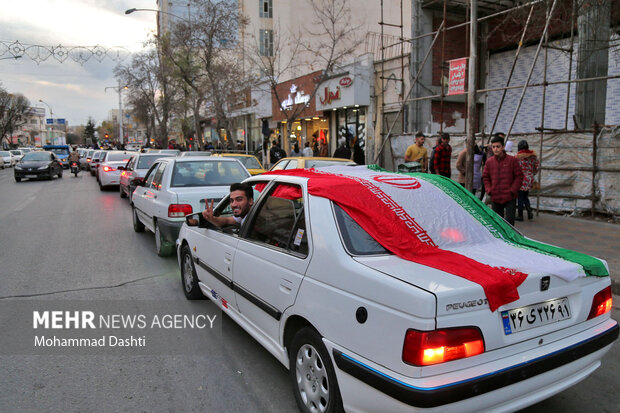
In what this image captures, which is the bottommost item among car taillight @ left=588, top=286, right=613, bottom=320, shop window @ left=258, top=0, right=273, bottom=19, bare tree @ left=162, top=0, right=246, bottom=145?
car taillight @ left=588, top=286, right=613, bottom=320

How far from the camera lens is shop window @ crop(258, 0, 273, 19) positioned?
37750mm

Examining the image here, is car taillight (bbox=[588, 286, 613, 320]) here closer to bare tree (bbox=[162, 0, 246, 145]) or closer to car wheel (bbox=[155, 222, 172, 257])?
car wheel (bbox=[155, 222, 172, 257])

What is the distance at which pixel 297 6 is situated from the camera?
32.4 metres

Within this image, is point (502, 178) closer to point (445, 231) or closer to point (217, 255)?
point (445, 231)

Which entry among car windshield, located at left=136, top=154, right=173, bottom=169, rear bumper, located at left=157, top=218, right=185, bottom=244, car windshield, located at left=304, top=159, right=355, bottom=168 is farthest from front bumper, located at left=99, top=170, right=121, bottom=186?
rear bumper, located at left=157, top=218, right=185, bottom=244

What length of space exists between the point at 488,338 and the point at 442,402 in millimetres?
407

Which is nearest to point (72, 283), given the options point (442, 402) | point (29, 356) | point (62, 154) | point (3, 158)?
point (29, 356)

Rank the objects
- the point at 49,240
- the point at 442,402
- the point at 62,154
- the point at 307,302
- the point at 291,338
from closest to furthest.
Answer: the point at 442,402, the point at 307,302, the point at 291,338, the point at 49,240, the point at 62,154

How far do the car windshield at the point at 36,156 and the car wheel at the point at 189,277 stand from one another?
23.6m

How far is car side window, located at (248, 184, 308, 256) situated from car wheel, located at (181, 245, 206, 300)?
166cm

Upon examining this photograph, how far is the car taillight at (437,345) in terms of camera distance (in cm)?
216

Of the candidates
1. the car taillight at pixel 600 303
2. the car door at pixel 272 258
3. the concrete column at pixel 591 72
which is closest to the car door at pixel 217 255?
the car door at pixel 272 258

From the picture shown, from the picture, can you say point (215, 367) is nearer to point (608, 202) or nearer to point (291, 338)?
point (291, 338)

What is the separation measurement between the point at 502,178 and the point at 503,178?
16 millimetres
